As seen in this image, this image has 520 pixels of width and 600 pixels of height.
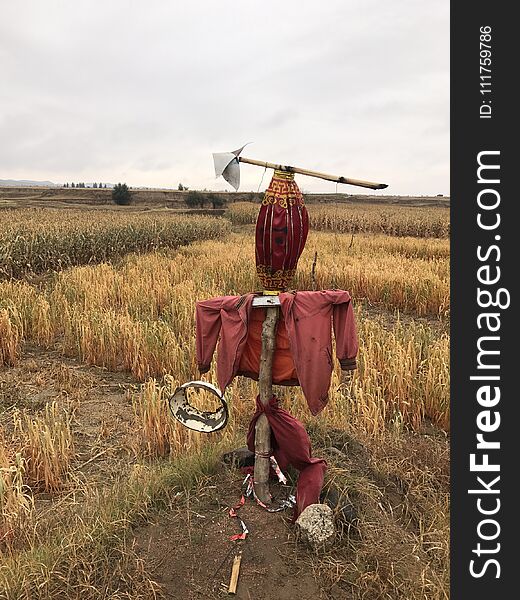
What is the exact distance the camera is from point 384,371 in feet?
16.1

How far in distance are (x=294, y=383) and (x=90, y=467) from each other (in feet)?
6.28

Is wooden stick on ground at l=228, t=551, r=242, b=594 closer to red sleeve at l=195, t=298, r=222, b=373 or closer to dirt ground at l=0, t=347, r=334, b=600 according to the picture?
dirt ground at l=0, t=347, r=334, b=600

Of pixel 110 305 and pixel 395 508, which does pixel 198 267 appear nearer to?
pixel 110 305

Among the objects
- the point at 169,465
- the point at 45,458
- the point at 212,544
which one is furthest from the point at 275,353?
the point at 45,458

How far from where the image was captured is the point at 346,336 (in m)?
2.46

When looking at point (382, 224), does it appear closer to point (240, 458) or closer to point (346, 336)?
point (240, 458)

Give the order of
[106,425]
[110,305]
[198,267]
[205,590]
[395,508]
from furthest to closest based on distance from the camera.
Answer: [198,267]
[110,305]
[106,425]
[395,508]
[205,590]

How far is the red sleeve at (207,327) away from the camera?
2666 millimetres

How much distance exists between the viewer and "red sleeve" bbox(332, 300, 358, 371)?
2.44 metres

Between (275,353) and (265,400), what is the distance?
0.91 feet

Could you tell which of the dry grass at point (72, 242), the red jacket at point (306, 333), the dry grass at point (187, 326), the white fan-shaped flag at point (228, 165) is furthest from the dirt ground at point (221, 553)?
the dry grass at point (72, 242)

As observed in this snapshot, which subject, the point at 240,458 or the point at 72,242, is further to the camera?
the point at 72,242

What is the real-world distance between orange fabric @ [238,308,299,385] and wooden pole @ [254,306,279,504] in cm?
5

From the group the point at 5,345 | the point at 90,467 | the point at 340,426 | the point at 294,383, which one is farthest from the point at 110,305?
the point at 294,383
